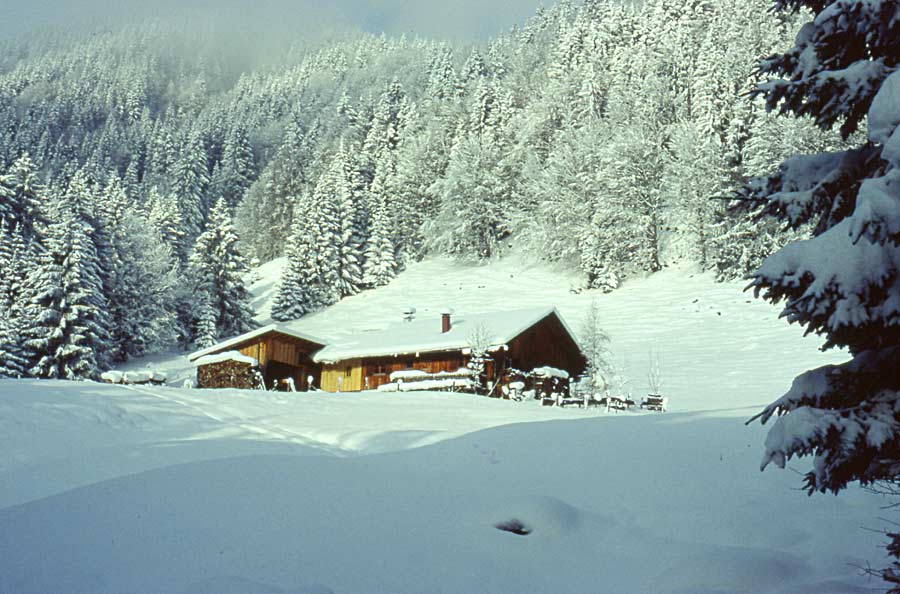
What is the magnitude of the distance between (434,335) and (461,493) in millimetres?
22919

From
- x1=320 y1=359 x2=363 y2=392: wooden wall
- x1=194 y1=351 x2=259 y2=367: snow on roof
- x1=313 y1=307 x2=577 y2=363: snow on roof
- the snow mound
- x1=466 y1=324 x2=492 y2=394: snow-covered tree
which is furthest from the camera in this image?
x1=320 y1=359 x2=363 y2=392: wooden wall

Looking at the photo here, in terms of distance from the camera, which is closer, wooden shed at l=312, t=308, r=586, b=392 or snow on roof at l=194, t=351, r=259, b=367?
wooden shed at l=312, t=308, r=586, b=392

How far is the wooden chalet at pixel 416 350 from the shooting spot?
29.9m

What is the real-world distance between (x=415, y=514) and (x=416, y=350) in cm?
2267

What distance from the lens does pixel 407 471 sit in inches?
378

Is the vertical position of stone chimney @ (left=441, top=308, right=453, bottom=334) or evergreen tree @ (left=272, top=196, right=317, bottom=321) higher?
evergreen tree @ (left=272, top=196, right=317, bottom=321)

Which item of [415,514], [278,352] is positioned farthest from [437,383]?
[415,514]

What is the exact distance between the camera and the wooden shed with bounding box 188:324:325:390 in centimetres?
3453

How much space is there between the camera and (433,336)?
31391 mm

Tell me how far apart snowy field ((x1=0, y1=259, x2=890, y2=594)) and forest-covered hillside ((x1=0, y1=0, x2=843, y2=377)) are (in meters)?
21.4

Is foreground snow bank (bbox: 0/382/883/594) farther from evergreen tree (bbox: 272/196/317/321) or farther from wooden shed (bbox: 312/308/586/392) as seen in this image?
evergreen tree (bbox: 272/196/317/321)

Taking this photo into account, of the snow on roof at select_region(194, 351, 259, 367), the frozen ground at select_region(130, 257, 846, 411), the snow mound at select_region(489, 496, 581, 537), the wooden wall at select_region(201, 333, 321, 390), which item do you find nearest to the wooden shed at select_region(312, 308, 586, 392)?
the wooden wall at select_region(201, 333, 321, 390)

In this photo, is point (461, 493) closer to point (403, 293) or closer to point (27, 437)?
point (27, 437)

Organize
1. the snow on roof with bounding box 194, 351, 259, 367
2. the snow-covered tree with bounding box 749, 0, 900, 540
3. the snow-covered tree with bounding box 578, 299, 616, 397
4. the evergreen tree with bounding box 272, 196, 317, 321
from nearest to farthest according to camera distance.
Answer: the snow-covered tree with bounding box 749, 0, 900, 540
the snow-covered tree with bounding box 578, 299, 616, 397
the snow on roof with bounding box 194, 351, 259, 367
the evergreen tree with bounding box 272, 196, 317, 321
